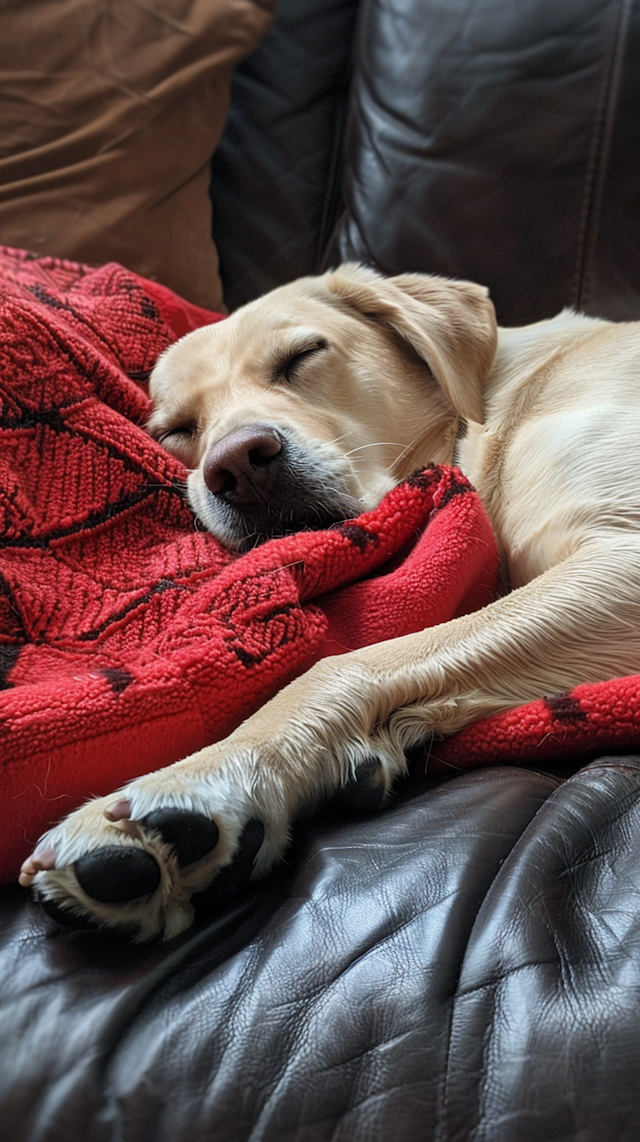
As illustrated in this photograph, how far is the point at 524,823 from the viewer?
37.7 inches

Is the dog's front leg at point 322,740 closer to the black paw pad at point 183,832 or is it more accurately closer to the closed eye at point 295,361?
the black paw pad at point 183,832

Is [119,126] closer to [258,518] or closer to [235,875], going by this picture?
[258,518]

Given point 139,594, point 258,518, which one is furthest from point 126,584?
point 258,518

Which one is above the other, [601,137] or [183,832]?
[601,137]

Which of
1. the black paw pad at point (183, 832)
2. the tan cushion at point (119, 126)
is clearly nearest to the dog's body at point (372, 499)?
the black paw pad at point (183, 832)

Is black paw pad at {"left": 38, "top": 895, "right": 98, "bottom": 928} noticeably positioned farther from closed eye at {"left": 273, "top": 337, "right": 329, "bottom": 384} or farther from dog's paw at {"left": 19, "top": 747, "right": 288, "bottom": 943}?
closed eye at {"left": 273, "top": 337, "right": 329, "bottom": 384}

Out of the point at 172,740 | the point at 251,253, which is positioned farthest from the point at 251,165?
the point at 172,740

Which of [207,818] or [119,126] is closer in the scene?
[207,818]

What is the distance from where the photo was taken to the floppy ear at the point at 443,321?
1.84 metres

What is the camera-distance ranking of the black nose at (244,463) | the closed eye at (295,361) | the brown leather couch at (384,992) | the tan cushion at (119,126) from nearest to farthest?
the brown leather couch at (384,992), the black nose at (244,463), the closed eye at (295,361), the tan cushion at (119,126)

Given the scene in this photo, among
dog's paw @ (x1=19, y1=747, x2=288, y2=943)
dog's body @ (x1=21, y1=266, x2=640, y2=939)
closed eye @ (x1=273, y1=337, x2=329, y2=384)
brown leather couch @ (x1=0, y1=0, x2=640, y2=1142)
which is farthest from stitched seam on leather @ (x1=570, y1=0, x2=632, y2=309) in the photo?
dog's paw @ (x1=19, y1=747, x2=288, y2=943)

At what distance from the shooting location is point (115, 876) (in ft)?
2.76

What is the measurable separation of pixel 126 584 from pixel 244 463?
1.13 feet

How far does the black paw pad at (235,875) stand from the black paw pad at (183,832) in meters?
0.03
